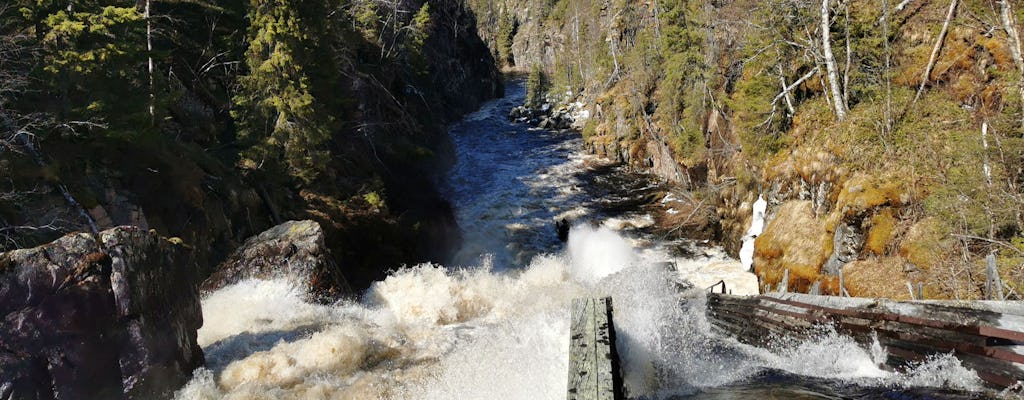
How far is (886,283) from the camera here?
396 inches

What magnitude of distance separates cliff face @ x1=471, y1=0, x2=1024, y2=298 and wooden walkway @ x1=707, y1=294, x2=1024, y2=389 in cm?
335

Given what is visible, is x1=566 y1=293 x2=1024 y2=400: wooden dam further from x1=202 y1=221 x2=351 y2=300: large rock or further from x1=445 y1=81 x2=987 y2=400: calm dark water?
x1=202 y1=221 x2=351 y2=300: large rock

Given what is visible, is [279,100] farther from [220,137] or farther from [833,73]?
[833,73]

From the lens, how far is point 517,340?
6.88 metres

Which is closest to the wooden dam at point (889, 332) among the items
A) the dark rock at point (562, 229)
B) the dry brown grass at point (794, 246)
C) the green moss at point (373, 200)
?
the dry brown grass at point (794, 246)

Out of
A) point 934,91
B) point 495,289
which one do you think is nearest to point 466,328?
point 495,289

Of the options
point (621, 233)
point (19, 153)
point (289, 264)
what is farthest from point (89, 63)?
point (621, 233)

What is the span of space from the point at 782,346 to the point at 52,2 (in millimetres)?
15936

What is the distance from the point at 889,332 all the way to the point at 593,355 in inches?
141

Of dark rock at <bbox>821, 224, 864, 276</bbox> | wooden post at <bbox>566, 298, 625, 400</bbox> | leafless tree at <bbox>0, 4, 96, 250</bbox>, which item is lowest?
dark rock at <bbox>821, 224, 864, 276</bbox>

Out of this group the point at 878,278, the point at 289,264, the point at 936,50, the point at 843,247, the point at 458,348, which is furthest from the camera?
the point at 289,264

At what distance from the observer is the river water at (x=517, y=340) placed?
521cm

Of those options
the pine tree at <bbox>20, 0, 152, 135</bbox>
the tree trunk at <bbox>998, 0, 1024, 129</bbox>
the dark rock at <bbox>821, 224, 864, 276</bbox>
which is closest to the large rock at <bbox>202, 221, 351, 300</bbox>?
the pine tree at <bbox>20, 0, 152, 135</bbox>

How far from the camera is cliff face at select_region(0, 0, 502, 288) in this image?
10.4 m
